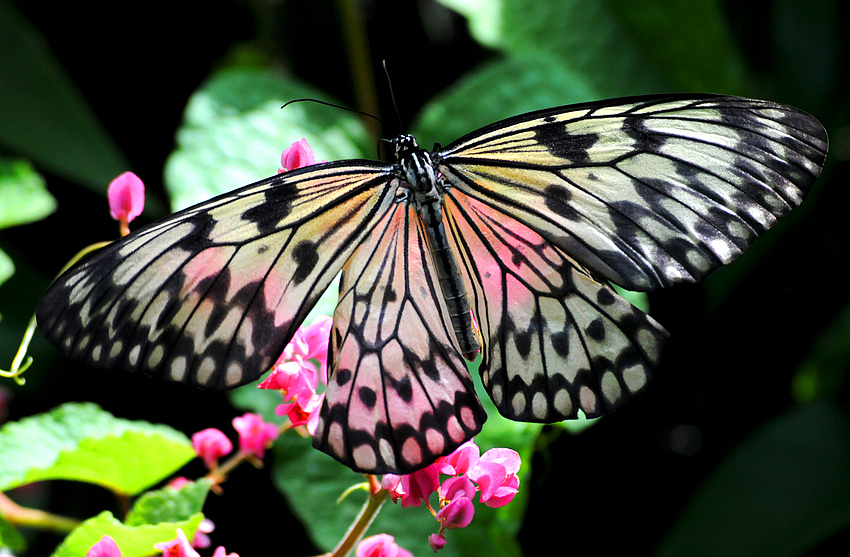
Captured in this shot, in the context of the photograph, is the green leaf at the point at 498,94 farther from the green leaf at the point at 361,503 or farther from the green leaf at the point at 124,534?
the green leaf at the point at 124,534

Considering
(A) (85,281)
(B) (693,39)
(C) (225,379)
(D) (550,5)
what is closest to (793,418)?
(B) (693,39)

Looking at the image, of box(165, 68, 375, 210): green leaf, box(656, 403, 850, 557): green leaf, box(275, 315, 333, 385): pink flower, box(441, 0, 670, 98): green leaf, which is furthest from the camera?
box(441, 0, 670, 98): green leaf

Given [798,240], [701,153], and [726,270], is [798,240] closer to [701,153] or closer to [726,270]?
[726,270]

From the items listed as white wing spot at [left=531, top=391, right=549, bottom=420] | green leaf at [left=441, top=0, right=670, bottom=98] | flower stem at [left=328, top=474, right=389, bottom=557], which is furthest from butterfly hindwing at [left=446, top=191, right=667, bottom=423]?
green leaf at [left=441, top=0, right=670, bottom=98]

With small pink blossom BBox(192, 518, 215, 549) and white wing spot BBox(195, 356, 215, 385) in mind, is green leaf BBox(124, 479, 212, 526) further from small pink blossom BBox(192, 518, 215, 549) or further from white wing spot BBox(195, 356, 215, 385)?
white wing spot BBox(195, 356, 215, 385)

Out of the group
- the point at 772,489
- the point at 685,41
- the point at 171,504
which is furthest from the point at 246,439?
the point at 685,41

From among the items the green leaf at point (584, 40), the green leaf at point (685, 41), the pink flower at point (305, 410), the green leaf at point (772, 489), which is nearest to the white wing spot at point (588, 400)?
the pink flower at point (305, 410)
